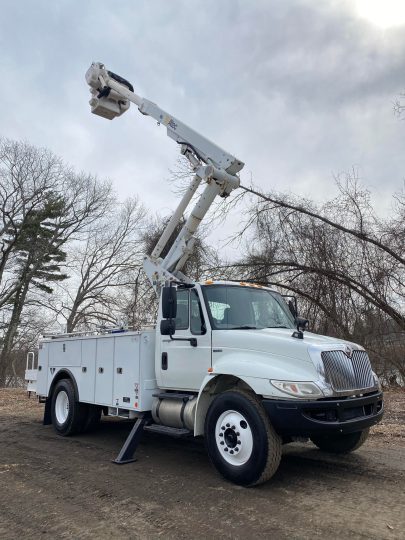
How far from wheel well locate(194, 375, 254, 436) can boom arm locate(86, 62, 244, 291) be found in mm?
2550

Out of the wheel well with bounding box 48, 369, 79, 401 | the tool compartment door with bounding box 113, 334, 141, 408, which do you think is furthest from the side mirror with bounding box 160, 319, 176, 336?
the wheel well with bounding box 48, 369, 79, 401

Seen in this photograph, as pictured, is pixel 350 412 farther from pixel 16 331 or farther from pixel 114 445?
pixel 16 331

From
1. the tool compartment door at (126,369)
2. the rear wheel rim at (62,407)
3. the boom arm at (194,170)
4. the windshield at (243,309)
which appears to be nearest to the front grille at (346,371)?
the windshield at (243,309)

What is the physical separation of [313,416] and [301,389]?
1.09 ft

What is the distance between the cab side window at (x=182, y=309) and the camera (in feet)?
21.6

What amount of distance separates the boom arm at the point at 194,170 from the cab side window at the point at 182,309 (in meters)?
1.36

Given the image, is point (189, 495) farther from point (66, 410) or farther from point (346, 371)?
point (66, 410)

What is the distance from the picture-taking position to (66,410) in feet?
28.7

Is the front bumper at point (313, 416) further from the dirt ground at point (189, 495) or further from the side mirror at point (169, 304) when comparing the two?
the side mirror at point (169, 304)

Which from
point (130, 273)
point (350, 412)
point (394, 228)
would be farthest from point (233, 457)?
point (130, 273)

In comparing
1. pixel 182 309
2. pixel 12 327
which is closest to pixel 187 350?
pixel 182 309

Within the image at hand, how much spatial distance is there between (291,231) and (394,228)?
10.3 ft

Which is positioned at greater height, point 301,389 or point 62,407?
point 301,389

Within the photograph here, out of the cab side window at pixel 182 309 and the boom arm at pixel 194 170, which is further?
the boom arm at pixel 194 170
